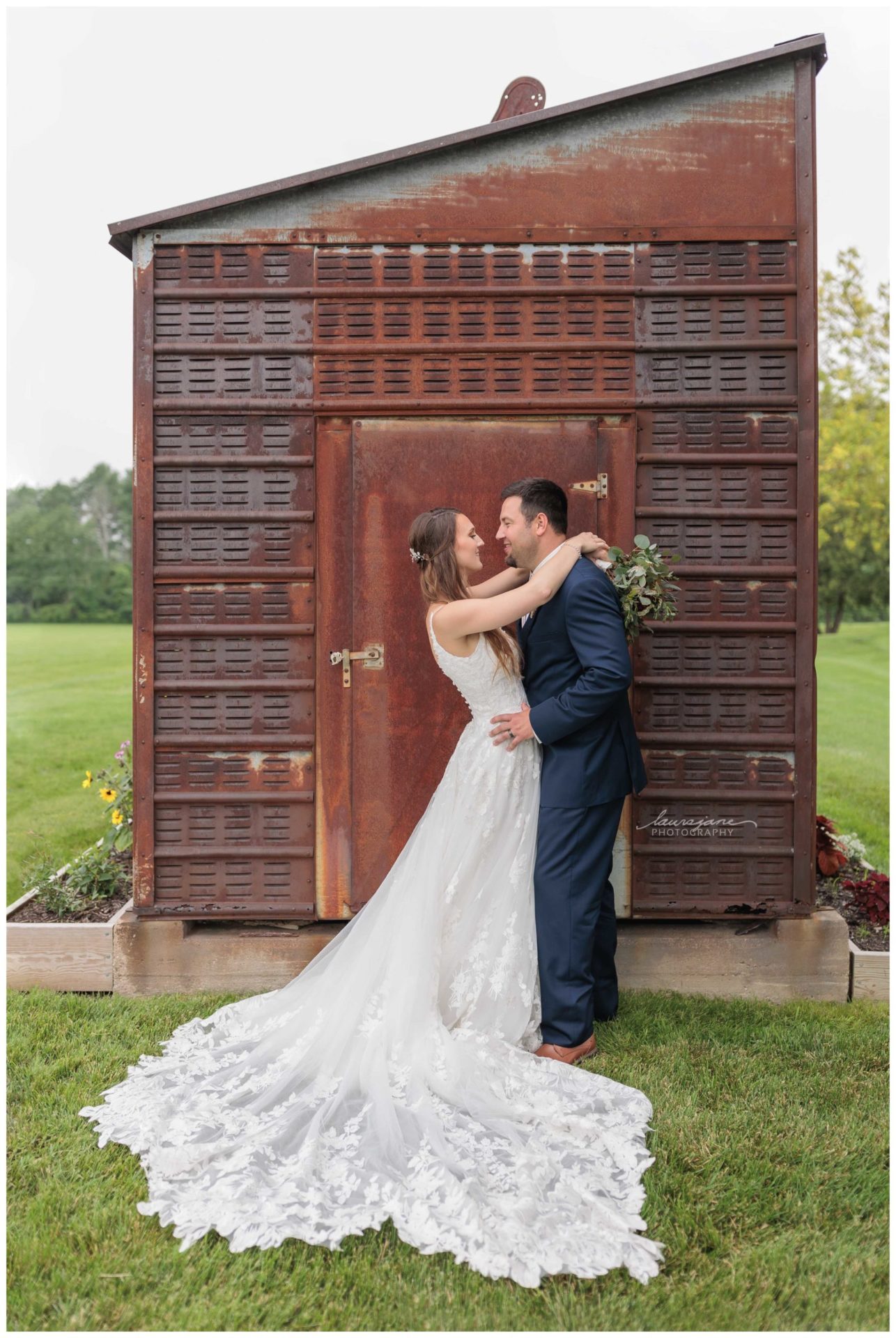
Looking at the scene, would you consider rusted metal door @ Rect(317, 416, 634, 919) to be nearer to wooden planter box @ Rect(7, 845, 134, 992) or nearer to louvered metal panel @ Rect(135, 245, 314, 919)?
louvered metal panel @ Rect(135, 245, 314, 919)

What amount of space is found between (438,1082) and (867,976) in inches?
93.9

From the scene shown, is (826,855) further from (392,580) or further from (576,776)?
(392,580)

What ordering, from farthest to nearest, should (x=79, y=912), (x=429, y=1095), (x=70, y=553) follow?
1. (x=70, y=553)
2. (x=79, y=912)
3. (x=429, y=1095)

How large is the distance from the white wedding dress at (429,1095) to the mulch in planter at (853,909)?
1979 millimetres

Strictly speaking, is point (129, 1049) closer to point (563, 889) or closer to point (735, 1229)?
point (563, 889)

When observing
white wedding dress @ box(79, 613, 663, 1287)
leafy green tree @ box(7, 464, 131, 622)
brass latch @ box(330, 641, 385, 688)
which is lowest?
white wedding dress @ box(79, 613, 663, 1287)

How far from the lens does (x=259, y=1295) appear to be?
2768 mm

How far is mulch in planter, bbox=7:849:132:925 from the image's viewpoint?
17.0ft

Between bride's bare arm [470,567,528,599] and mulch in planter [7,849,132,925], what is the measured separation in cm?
256

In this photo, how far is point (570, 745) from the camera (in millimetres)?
4242

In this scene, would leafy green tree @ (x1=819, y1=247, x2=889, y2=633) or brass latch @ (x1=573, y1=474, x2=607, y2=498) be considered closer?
→ brass latch @ (x1=573, y1=474, x2=607, y2=498)

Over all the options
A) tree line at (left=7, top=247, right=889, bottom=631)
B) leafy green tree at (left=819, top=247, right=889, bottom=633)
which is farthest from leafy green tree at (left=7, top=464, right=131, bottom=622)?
leafy green tree at (left=819, top=247, right=889, bottom=633)

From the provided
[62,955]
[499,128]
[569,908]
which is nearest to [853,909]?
[569,908]

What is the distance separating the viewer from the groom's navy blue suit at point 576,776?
410 centimetres
